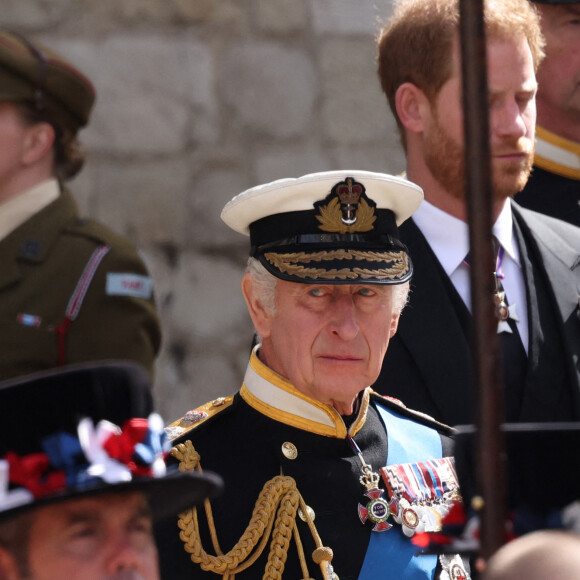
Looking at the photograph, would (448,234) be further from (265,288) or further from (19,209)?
(19,209)

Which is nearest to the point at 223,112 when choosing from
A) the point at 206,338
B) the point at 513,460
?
the point at 206,338

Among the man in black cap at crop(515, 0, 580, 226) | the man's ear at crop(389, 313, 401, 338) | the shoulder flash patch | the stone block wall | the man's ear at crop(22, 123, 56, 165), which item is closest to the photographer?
the man's ear at crop(389, 313, 401, 338)

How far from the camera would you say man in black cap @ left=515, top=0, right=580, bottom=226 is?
467 cm

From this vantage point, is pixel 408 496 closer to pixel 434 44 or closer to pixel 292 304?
pixel 292 304

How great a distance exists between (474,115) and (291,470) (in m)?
1.51

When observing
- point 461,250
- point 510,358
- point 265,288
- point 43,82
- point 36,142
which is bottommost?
point 510,358

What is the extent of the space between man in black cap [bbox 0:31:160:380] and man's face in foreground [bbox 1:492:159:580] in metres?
1.27

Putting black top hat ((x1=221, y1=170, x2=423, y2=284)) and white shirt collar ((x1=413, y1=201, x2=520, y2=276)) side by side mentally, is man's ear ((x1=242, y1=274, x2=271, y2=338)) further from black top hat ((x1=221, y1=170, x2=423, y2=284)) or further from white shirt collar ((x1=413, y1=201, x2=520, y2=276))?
white shirt collar ((x1=413, y1=201, x2=520, y2=276))

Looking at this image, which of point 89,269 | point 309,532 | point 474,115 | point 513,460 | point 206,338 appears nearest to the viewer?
point 474,115

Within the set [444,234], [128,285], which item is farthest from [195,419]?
[444,234]

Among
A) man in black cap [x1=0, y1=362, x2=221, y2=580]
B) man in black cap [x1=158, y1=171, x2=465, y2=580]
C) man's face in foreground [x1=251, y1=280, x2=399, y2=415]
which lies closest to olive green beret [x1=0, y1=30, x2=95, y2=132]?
man in black cap [x1=158, y1=171, x2=465, y2=580]

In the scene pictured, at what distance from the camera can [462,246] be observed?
3879 mm

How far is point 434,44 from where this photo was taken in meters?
3.91

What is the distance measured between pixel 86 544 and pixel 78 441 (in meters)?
0.16
